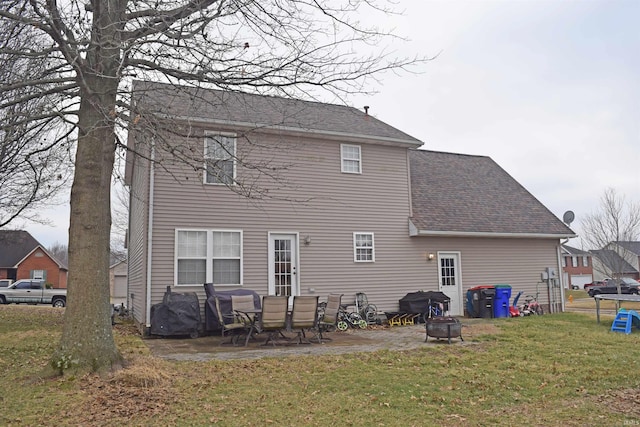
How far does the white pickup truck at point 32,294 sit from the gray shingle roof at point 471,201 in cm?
2113

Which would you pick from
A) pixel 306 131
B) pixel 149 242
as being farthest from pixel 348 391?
pixel 306 131

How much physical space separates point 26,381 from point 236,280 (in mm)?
6312

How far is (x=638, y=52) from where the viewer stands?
486 inches

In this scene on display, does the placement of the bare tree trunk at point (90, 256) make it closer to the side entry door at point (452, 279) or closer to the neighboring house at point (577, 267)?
the side entry door at point (452, 279)

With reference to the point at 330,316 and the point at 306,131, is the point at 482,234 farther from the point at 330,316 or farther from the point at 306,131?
the point at 330,316

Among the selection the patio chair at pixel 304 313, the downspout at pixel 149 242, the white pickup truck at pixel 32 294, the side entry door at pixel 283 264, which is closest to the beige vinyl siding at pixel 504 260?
the side entry door at pixel 283 264

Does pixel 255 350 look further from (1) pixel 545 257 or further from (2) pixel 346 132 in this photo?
(1) pixel 545 257

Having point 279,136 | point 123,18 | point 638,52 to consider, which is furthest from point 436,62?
point 638,52

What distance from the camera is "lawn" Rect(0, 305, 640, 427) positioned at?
497 centimetres

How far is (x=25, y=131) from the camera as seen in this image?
7.62 m

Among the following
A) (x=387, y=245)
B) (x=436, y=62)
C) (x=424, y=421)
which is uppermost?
(x=436, y=62)

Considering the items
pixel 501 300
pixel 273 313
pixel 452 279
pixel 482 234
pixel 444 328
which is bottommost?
pixel 444 328

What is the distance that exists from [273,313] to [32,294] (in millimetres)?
23737

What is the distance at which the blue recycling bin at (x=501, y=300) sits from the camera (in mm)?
14859
